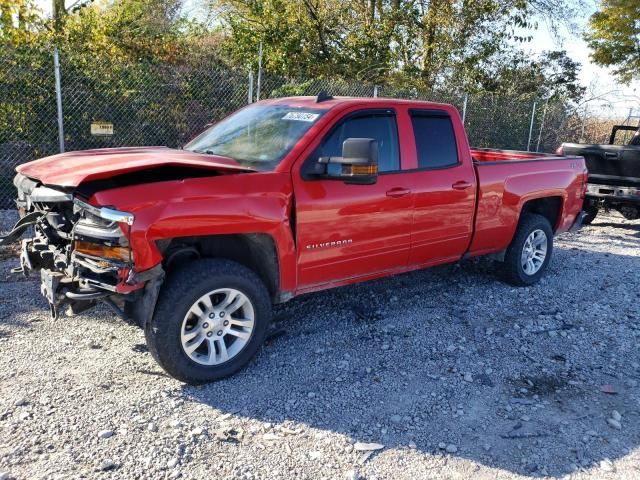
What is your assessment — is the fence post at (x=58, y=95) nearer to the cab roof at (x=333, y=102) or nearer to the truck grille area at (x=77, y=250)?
the cab roof at (x=333, y=102)

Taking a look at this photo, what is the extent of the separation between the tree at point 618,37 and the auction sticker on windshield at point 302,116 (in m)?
20.0

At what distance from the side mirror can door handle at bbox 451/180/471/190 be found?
1.37 m

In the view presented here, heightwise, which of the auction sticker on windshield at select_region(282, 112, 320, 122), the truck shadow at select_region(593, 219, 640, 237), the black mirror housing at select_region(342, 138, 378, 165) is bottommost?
the truck shadow at select_region(593, 219, 640, 237)

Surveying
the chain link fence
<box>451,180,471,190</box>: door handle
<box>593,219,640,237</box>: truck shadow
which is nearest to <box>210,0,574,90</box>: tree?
the chain link fence

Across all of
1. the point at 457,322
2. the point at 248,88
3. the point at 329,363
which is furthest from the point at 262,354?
the point at 248,88

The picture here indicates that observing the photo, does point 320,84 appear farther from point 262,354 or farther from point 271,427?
point 271,427

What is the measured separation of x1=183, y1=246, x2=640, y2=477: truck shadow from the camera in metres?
3.40

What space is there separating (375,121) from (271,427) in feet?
8.44

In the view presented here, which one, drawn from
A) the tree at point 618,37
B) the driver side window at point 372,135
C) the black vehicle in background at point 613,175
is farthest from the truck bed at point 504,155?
the tree at point 618,37

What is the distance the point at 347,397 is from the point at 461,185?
241 centimetres

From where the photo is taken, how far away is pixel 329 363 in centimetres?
422

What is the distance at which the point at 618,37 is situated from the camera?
20.7m

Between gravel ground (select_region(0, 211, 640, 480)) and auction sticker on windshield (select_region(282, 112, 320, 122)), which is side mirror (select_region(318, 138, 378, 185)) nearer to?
auction sticker on windshield (select_region(282, 112, 320, 122))

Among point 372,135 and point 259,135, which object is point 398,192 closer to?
point 372,135
